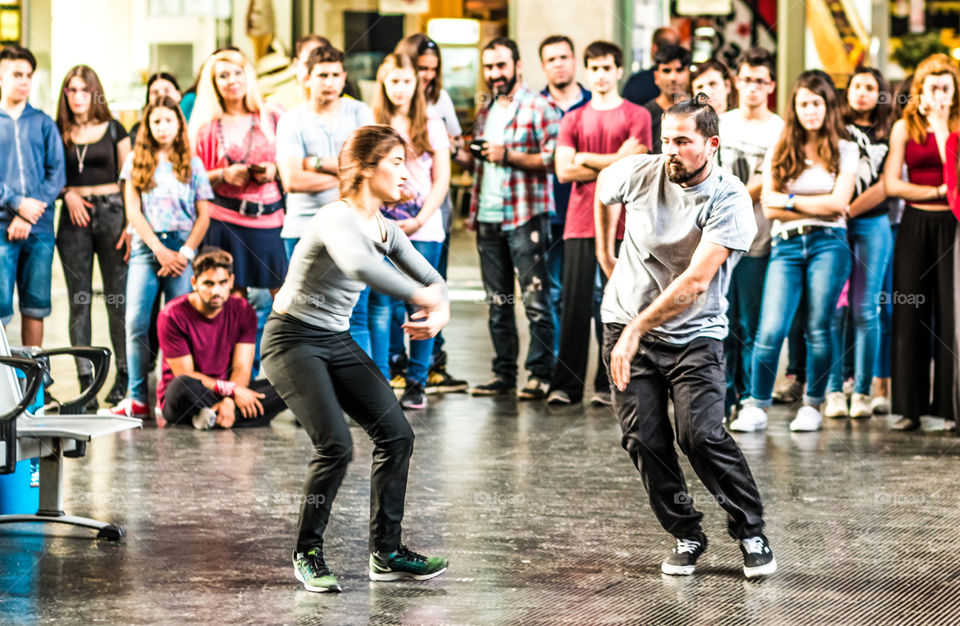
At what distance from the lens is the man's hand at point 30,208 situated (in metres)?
7.82

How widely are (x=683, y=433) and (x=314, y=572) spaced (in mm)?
1262

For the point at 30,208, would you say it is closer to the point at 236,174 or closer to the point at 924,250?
the point at 236,174

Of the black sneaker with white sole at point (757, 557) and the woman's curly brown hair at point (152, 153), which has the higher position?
the woman's curly brown hair at point (152, 153)

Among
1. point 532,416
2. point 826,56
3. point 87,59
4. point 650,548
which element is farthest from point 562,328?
point 826,56

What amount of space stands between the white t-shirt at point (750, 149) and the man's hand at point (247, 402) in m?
2.65

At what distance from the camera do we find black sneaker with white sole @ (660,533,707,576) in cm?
471

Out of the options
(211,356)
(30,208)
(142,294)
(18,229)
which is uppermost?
Answer: (30,208)

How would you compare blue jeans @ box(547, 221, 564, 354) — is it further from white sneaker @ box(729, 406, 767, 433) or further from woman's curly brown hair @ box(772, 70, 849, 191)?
woman's curly brown hair @ box(772, 70, 849, 191)

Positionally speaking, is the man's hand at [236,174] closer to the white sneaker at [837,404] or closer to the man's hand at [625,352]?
the white sneaker at [837,404]

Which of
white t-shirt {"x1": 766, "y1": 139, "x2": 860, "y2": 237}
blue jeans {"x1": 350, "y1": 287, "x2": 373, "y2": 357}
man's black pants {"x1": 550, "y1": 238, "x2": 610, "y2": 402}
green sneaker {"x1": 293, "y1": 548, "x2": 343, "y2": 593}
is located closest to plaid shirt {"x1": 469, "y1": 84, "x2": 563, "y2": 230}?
man's black pants {"x1": 550, "y1": 238, "x2": 610, "y2": 402}

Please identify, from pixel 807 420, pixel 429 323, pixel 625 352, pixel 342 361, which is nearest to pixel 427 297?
pixel 429 323

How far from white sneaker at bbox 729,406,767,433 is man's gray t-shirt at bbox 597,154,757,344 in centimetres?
258

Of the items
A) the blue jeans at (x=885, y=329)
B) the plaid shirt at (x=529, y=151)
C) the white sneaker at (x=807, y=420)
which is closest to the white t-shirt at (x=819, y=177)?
the white sneaker at (x=807, y=420)

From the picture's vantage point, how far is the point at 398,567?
15.3 ft
